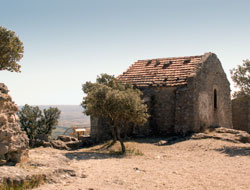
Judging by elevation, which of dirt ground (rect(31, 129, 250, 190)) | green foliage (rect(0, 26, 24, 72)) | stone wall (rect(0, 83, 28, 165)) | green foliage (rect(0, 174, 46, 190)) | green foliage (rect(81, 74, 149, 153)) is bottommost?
dirt ground (rect(31, 129, 250, 190))

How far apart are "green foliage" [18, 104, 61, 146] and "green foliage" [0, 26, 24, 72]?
655cm

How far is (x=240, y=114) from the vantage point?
25.5m

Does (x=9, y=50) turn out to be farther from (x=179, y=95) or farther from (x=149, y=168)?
(x=179, y=95)

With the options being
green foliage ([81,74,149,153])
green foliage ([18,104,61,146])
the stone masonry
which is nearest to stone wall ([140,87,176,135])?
the stone masonry

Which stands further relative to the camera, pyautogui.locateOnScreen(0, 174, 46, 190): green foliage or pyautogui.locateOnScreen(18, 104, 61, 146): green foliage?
pyautogui.locateOnScreen(18, 104, 61, 146): green foliage

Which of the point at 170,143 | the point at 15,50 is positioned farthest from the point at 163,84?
the point at 15,50

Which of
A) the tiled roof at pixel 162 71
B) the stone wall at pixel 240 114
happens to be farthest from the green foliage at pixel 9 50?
the stone wall at pixel 240 114

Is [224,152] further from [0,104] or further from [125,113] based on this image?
[0,104]

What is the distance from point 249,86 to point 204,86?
13.0ft

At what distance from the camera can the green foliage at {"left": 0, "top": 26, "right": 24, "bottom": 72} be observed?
1166 centimetres

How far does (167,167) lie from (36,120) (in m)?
11.6

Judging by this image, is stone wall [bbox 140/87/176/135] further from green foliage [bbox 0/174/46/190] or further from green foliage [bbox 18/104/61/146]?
green foliage [bbox 0/174/46/190]

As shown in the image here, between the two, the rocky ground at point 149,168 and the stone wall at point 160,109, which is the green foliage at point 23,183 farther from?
the stone wall at point 160,109

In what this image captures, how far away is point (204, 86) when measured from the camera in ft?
66.1
